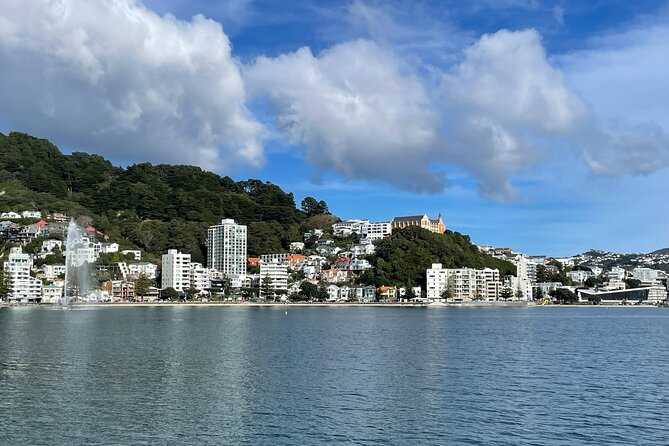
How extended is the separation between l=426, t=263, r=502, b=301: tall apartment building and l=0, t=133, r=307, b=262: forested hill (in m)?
40.0

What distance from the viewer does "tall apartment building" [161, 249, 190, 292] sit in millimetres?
131250

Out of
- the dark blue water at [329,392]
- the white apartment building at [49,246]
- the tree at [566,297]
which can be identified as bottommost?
the dark blue water at [329,392]

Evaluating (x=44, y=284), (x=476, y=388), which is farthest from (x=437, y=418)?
(x=44, y=284)

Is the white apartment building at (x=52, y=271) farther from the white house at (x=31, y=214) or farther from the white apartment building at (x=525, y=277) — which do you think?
the white apartment building at (x=525, y=277)

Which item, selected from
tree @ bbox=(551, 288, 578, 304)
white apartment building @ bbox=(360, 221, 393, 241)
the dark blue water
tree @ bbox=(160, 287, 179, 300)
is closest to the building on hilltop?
white apartment building @ bbox=(360, 221, 393, 241)

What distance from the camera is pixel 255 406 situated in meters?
24.7

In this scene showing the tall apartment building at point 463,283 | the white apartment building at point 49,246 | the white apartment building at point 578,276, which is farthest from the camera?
the white apartment building at point 578,276

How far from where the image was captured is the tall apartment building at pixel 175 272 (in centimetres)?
13125

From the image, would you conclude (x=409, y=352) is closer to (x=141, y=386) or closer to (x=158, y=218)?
(x=141, y=386)

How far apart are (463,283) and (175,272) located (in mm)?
55473

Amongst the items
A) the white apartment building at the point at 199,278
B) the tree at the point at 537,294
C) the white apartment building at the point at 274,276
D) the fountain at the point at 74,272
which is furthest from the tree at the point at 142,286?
the tree at the point at 537,294

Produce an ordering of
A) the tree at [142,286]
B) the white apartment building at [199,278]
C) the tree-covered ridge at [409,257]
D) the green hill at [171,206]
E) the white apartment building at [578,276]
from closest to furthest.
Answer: the tree at [142,286]
the white apartment building at [199,278]
the tree-covered ridge at [409,257]
the green hill at [171,206]
the white apartment building at [578,276]

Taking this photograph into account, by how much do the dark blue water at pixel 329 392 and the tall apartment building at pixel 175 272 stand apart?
81905 millimetres

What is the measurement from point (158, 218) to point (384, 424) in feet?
469
